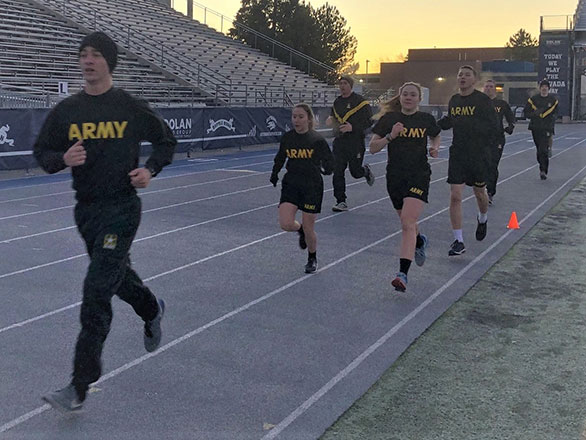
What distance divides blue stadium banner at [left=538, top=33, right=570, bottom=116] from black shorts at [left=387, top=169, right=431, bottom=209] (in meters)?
51.1

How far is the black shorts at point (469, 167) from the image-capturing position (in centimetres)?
891

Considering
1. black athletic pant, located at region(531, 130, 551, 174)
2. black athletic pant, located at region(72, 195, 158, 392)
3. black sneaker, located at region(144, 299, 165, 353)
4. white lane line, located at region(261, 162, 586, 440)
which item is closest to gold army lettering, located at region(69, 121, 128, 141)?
black athletic pant, located at region(72, 195, 158, 392)

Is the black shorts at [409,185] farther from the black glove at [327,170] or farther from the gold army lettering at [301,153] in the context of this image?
the gold army lettering at [301,153]

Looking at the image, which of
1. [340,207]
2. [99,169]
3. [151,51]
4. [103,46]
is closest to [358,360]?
[99,169]

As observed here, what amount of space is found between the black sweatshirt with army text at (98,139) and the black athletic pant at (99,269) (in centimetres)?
9

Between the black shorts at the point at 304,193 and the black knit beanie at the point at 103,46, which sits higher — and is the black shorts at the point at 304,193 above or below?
below

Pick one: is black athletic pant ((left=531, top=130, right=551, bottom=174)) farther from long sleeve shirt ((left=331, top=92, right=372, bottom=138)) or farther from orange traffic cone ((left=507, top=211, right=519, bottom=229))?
orange traffic cone ((left=507, top=211, right=519, bottom=229))

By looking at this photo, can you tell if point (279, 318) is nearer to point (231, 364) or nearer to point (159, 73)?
point (231, 364)

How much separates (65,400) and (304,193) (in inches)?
160

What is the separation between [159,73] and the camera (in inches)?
1300

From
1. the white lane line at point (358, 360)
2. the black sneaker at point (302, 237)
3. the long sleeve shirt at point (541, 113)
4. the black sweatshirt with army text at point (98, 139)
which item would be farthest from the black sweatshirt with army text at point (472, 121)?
the long sleeve shirt at point (541, 113)

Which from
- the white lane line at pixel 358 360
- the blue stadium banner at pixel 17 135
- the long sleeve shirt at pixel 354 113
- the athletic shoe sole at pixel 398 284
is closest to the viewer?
the white lane line at pixel 358 360

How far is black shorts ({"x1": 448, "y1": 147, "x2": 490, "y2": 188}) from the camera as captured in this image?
29.2 feet

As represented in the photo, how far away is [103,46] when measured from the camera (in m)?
4.39
